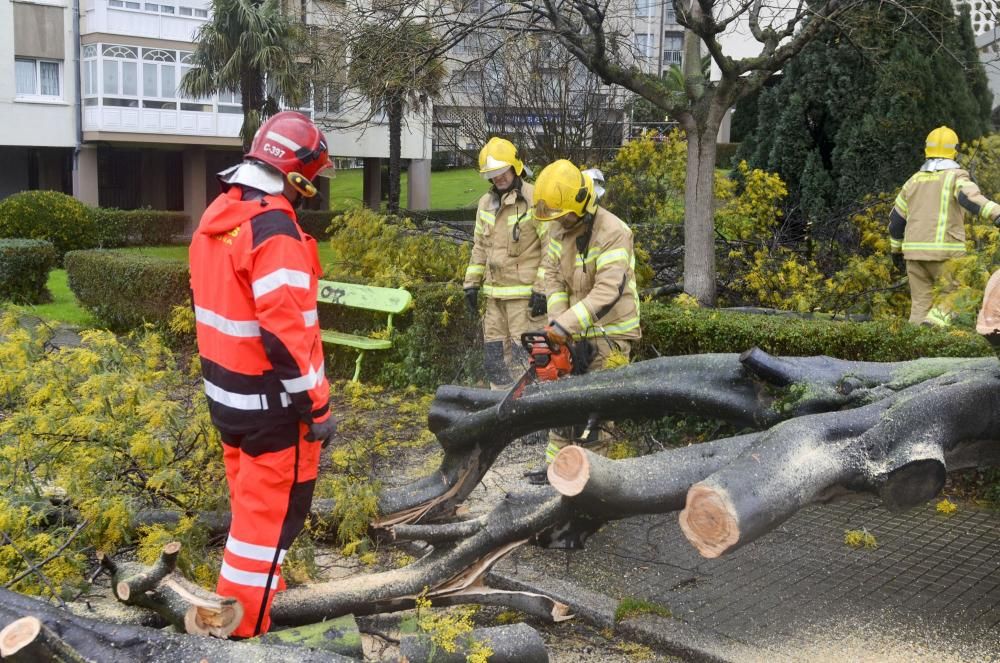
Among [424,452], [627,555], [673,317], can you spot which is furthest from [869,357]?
[424,452]

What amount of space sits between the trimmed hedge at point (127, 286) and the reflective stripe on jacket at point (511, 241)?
4828 mm

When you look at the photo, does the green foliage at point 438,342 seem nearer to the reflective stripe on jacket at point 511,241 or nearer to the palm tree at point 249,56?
the reflective stripe on jacket at point 511,241

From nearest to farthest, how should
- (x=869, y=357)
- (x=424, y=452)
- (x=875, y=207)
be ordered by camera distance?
(x=869, y=357), (x=424, y=452), (x=875, y=207)

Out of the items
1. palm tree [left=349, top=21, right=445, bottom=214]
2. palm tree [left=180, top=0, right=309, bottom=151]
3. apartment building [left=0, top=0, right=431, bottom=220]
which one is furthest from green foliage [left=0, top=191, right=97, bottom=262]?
palm tree [left=349, top=21, right=445, bottom=214]

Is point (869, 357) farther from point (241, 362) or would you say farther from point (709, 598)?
point (241, 362)

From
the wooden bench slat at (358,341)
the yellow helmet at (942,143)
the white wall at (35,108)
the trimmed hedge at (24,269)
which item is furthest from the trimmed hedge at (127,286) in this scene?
the white wall at (35,108)

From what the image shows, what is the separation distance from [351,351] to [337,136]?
23017mm

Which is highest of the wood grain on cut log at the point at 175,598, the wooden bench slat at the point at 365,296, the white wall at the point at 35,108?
the white wall at the point at 35,108

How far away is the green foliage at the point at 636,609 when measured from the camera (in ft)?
13.2

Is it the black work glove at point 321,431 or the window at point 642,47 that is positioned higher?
the window at point 642,47

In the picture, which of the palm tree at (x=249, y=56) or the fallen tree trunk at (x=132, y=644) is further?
the palm tree at (x=249, y=56)

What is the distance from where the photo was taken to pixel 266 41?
2102cm

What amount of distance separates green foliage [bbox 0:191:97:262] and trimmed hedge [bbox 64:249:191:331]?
7.05m

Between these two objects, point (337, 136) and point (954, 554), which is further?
point (337, 136)
